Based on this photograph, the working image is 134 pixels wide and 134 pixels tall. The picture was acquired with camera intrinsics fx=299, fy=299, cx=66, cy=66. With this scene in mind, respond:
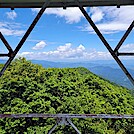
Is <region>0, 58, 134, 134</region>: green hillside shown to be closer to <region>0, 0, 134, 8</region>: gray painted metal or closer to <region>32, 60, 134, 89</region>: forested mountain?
<region>32, 60, 134, 89</region>: forested mountain

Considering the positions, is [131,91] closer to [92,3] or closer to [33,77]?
[33,77]

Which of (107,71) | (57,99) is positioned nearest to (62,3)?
(57,99)

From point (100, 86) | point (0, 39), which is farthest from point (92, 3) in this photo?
point (100, 86)

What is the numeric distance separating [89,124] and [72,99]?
122 cm

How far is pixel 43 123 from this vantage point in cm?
1020

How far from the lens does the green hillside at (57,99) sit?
33.4 feet

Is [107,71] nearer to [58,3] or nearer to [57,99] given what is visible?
[57,99]

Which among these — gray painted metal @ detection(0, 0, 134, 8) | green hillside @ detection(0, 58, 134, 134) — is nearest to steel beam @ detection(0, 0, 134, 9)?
gray painted metal @ detection(0, 0, 134, 8)

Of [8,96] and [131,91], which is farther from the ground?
[131,91]

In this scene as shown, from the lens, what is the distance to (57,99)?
1091 cm

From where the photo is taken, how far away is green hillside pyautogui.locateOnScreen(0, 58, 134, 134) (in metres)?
10.2

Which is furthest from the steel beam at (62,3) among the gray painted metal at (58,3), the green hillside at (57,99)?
the green hillside at (57,99)

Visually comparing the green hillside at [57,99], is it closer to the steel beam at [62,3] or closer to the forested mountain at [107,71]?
the forested mountain at [107,71]

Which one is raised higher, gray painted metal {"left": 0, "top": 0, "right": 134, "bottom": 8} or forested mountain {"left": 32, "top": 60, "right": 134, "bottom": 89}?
forested mountain {"left": 32, "top": 60, "right": 134, "bottom": 89}
